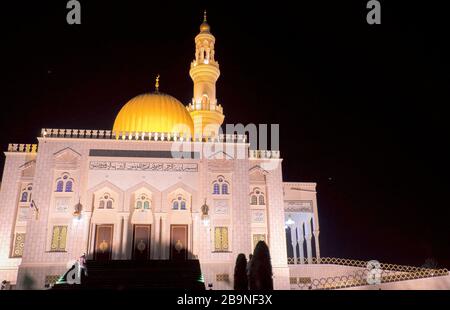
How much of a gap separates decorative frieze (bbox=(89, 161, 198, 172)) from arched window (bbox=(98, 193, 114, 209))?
4.41ft

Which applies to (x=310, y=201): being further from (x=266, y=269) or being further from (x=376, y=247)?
(x=266, y=269)

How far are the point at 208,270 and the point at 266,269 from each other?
9.17 m

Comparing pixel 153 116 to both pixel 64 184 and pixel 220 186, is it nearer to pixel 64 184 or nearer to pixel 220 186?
pixel 220 186

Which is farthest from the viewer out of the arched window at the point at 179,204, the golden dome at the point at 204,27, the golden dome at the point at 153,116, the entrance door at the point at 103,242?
the golden dome at the point at 204,27

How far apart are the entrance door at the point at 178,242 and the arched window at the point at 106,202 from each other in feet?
10.0

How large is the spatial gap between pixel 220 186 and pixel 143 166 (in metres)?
3.89

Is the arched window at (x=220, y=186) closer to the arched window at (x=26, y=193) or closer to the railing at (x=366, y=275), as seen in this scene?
the railing at (x=366, y=275)

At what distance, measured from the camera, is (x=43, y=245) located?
20219 millimetres

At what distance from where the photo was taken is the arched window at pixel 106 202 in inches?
840

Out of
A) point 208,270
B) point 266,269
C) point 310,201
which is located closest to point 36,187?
point 208,270

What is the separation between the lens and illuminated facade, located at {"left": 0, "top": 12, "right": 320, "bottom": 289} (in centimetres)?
2064

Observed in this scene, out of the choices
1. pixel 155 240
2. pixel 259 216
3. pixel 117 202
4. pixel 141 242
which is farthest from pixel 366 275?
pixel 117 202

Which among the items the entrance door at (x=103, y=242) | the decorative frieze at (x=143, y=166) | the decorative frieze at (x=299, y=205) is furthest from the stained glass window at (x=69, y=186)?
the decorative frieze at (x=299, y=205)
